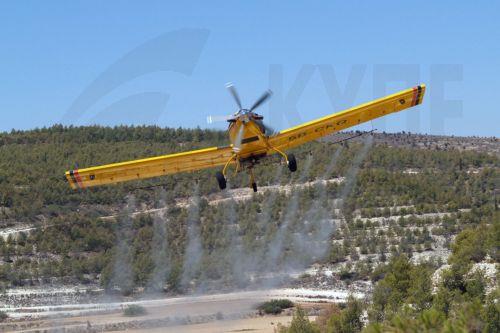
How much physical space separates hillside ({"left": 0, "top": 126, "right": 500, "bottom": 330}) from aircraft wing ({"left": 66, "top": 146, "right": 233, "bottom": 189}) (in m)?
A: 15.3

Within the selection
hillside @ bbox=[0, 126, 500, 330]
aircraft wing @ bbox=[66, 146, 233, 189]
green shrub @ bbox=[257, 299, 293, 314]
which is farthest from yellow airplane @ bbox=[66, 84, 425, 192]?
green shrub @ bbox=[257, 299, 293, 314]

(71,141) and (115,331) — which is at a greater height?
(71,141)

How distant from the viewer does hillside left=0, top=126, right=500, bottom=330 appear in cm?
8325

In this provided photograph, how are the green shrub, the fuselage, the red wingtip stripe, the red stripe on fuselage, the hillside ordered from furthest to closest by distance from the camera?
the hillside → the green shrub → the red stripe on fuselage → the red wingtip stripe → the fuselage

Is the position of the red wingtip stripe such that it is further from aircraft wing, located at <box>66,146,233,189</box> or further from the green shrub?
the green shrub

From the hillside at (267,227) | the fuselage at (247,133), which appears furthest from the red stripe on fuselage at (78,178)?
the hillside at (267,227)

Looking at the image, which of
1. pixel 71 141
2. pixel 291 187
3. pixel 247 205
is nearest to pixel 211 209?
pixel 247 205

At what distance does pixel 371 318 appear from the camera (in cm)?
6481

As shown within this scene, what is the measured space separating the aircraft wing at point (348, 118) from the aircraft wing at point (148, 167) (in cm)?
350

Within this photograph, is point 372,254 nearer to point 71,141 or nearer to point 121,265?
point 121,265

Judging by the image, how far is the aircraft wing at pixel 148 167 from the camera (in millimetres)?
57094

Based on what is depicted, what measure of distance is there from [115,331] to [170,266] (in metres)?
11.2

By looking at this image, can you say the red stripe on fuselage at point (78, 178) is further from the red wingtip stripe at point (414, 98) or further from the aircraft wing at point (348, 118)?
the red wingtip stripe at point (414, 98)

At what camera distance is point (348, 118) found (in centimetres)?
5800
